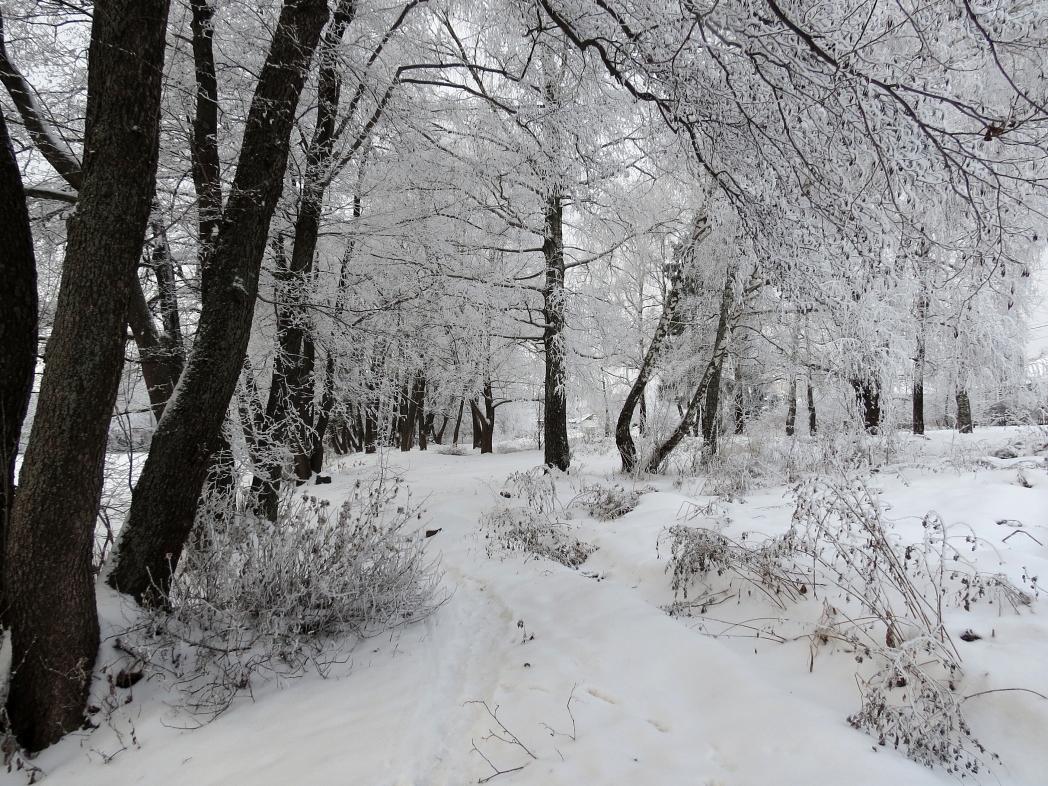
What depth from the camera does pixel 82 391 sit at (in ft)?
7.05

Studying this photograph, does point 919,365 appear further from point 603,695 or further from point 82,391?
point 82,391

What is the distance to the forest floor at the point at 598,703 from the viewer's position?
183 centimetres

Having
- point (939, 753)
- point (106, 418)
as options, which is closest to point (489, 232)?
point (106, 418)

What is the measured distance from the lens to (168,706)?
2.28 m

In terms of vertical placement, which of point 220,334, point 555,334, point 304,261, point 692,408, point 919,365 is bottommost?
point 692,408

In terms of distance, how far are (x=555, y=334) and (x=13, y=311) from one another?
22.6 ft

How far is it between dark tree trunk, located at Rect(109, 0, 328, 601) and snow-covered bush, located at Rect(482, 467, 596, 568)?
2.77 m

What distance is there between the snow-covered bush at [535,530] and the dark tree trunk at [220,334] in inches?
109

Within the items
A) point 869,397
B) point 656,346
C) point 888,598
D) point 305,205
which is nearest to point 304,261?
point 305,205

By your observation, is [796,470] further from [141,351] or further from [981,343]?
[981,343]

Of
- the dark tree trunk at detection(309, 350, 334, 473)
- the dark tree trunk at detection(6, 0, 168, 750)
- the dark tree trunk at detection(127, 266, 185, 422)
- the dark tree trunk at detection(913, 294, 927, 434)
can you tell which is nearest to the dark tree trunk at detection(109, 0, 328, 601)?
the dark tree trunk at detection(6, 0, 168, 750)

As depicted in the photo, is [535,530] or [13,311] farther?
[535,530]

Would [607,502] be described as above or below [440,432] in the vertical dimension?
above

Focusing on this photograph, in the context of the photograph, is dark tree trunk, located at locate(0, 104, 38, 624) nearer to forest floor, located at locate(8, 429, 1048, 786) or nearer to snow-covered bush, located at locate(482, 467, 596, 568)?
forest floor, located at locate(8, 429, 1048, 786)
